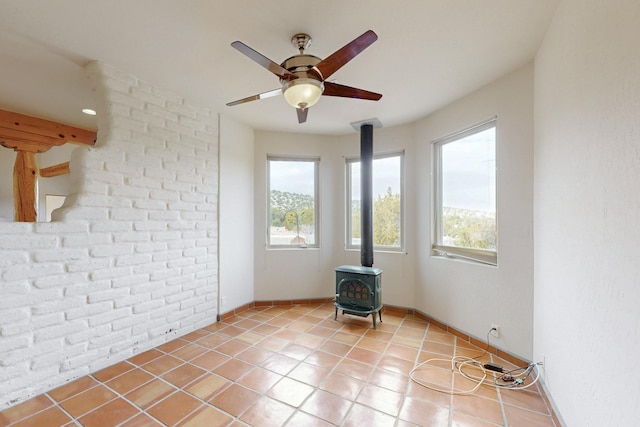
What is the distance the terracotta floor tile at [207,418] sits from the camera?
158cm

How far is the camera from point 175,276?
2705 mm

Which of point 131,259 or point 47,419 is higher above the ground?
point 131,259

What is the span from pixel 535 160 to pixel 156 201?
10.8ft

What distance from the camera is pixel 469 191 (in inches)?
108

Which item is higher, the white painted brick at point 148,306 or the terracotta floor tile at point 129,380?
the white painted brick at point 148,306

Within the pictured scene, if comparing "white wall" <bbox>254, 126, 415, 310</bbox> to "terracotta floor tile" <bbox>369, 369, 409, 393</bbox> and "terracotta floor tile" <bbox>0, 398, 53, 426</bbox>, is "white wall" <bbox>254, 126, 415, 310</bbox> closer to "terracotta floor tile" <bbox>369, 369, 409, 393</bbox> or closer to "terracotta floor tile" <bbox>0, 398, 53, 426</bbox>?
"terracotta floor tile" <bbox>369, 369, 409, 393</bbox>

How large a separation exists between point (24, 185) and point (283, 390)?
389 centimetres

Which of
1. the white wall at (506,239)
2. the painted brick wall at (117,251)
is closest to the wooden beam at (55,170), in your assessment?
the painted brick wall at (117,251)

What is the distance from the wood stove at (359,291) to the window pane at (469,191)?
3.04ft

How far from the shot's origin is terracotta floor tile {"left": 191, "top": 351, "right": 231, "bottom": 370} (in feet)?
7.30

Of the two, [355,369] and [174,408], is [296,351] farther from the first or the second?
[174,408]

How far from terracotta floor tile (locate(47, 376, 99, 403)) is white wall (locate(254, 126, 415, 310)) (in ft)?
6.44

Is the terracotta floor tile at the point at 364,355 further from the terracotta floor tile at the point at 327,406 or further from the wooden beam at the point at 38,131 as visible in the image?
the wooden beam at the point at 38,131

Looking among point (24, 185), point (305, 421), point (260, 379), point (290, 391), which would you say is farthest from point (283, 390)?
point (24, 185)
